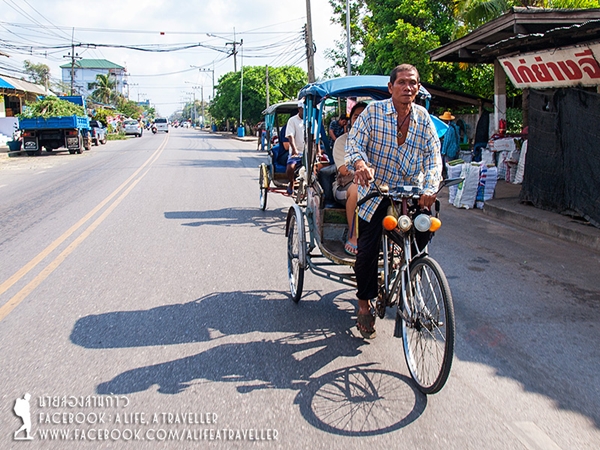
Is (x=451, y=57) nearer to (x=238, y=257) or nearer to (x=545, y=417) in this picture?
(x=238, y=257)

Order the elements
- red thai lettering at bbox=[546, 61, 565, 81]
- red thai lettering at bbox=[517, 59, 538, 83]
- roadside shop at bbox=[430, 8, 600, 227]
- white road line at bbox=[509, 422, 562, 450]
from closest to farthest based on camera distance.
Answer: white road line at bbox=[509, 422, 562, 450] < roadside shop at bbox=[430, 8, 600, 227] < red thai lettering at bbox=[546, 61, 565, 81] < red thai lettering at bbox=[517, 59, 538, 83]

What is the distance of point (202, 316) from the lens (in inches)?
188

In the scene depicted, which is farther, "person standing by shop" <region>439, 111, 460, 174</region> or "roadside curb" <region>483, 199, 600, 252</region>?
"person standing by shop" <region>439, 111, 460, 174</region>

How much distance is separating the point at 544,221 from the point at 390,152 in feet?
18.4

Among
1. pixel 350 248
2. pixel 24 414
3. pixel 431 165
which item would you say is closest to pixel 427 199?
pixel 431 165

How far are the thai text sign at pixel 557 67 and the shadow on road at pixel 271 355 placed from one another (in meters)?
6.61

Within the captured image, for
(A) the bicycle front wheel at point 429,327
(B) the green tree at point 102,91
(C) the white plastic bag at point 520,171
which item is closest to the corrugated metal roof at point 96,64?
(B) the green tree at point 102,91

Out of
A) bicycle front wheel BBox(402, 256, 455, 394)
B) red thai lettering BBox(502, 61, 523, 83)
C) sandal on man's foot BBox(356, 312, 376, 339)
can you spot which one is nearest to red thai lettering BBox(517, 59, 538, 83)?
red thai lettering BBox(502, 61, 523, 83)

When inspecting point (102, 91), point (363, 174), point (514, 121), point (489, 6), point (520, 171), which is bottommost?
point (520, 171)

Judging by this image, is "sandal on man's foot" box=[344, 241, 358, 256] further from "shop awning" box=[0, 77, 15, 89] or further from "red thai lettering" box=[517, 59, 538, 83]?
"shop awning" box=[0, 77, 15, 89]

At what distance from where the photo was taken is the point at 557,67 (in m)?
9.94

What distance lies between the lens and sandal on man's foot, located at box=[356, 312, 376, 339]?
4.20m

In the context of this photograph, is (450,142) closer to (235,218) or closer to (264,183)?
(264,183)

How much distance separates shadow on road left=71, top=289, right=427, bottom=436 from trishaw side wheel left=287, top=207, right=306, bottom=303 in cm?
17
